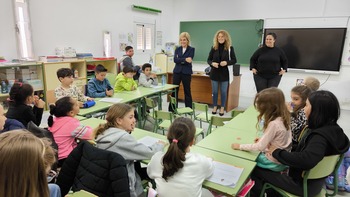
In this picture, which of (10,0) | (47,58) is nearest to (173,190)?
(47,58)

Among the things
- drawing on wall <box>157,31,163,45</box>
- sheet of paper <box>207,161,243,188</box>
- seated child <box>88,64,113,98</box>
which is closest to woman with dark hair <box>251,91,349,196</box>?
sheet of paper <box>207,161,243,188</box>

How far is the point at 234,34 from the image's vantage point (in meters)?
6.84

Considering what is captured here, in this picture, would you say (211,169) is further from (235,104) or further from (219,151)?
(235,104)

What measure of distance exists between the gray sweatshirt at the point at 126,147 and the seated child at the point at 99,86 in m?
2.07

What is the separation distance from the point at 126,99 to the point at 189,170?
7.52ft

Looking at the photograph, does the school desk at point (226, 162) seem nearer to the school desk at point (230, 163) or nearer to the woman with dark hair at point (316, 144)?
the school desk at point (230, 163)

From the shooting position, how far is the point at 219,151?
194 cm

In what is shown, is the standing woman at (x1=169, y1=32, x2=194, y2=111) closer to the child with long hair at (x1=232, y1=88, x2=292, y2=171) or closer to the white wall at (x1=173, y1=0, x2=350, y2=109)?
the white wall at (x1=173, y1=0, x2=350, y2=109)

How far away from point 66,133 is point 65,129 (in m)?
0.03

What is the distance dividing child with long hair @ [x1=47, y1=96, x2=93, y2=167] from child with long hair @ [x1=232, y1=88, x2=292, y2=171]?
4.29 ft

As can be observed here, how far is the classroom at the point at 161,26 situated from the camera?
4.79 metres

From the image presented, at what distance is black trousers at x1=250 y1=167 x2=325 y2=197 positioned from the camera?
5.54ft

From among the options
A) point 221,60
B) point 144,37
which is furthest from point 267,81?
point 144,37

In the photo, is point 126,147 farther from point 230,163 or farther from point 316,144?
point 316,144
